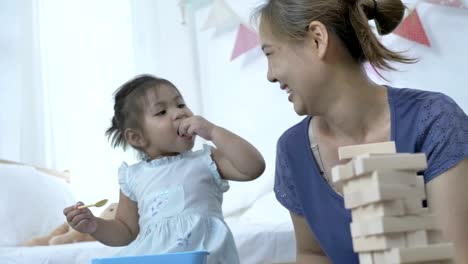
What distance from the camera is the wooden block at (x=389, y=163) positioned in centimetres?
53

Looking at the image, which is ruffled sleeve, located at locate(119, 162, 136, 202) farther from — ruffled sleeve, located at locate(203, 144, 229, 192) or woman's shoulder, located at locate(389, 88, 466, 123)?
woman's shoulder, located at locate(389, 88, 466, 123)

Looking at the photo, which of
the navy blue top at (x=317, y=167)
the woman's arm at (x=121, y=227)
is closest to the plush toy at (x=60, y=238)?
the woman's arm at (x=121, y=227)

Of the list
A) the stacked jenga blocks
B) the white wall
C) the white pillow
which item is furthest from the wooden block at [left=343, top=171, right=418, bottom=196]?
the white wall

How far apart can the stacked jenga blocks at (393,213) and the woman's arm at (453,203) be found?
392mm

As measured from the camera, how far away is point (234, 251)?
4.62 feet

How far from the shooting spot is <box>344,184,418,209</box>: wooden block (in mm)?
521

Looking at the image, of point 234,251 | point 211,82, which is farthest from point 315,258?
point 211,82

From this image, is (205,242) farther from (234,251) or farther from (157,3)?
(157,3)

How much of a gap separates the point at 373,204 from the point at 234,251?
90cm

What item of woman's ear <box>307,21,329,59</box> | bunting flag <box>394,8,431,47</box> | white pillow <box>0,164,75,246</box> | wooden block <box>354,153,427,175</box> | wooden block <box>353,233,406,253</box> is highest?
bunting flag <box>394,8,431,47</box>

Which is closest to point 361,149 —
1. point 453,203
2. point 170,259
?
point 170,259

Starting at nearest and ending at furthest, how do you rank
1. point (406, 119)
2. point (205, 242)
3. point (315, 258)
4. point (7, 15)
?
point (406, 119)
point (315, 258)
point (205, 242)
point (7, 15)

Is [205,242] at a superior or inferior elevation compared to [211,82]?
→ inferior

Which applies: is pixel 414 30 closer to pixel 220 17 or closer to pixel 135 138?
pixel 220 17
